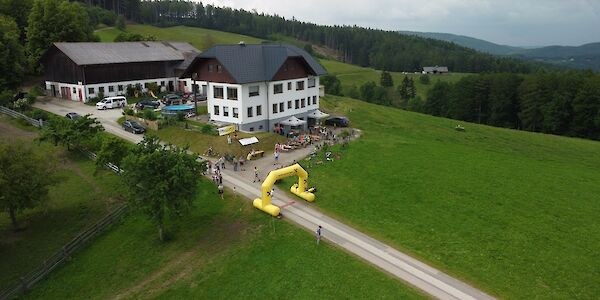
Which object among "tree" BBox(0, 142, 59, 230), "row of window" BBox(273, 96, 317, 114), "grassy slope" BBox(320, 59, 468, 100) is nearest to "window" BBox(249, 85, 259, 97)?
"row of window" BBox(273, 96, 317, 114)

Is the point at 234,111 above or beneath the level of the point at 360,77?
above

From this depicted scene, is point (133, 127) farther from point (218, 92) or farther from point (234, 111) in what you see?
point (234, 111)

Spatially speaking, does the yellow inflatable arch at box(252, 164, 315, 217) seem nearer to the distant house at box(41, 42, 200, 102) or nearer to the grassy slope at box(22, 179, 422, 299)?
the grassy slope at box(22, 179, 422, 299)

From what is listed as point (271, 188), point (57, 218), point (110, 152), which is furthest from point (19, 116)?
point (271, 188)

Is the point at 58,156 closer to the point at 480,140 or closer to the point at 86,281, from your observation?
the point at 86,281

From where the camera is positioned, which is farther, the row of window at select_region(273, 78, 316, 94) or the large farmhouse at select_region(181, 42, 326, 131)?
the row of window at select_region(273, 78, 316, 94)

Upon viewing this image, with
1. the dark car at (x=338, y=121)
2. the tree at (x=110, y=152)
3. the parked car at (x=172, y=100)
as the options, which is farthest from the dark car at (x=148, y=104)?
the dark car at (x=338, y=121)
